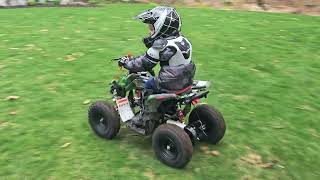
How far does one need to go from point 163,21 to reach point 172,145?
1.43 metres

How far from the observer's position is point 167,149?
5.52 metres

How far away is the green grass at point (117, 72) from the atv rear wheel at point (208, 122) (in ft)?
0.58

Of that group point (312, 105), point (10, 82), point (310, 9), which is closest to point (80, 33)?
point (10, 82)

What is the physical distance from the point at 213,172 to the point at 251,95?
2820mm

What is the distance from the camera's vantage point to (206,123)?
6004 mm

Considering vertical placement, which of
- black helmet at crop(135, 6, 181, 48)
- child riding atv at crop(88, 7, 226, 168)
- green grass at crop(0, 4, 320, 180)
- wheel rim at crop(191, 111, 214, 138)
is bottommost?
green grass at crop(0, 4, 320, 180)

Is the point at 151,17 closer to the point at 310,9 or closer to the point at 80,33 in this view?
the point at 80,33

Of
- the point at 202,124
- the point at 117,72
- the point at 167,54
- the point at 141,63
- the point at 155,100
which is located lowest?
the point at 117,72

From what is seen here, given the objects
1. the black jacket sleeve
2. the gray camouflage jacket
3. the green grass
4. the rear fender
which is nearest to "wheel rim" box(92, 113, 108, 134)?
the green grass

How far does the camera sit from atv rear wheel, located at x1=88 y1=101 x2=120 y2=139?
5930 mm

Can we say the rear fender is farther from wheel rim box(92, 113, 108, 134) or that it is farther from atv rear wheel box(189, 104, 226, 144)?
wheel rim box(92, 113, 108, 134)

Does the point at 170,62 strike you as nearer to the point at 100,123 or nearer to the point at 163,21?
the point at 163,21

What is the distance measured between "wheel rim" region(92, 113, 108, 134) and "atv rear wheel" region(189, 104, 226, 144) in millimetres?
1108

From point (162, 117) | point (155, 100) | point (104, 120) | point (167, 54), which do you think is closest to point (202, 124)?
point (162, 117)
